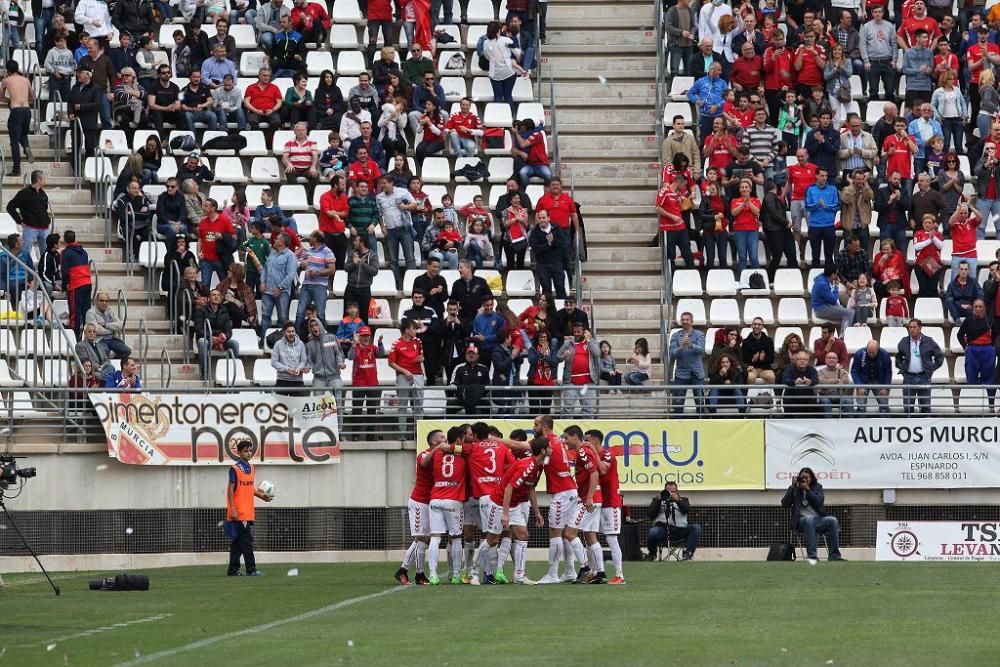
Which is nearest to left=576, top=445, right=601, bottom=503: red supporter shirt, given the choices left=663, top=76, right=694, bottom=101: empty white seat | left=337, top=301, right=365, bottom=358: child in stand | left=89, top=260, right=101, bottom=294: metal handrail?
left=337, top=301, right=365, bottom=358: child in stand

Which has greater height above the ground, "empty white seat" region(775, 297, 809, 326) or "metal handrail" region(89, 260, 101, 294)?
"metal handrail" region(89, 260, 101, 294)

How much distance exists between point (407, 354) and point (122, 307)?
5.38 m

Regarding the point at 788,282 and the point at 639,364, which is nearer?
→ the point at 639,364

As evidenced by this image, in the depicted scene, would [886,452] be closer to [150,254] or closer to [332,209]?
[332,209]

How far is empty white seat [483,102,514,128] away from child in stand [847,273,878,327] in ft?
24.8

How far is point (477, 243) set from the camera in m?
31.8

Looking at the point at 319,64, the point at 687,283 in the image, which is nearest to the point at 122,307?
the point at 319,64

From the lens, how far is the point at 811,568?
82.3 feet

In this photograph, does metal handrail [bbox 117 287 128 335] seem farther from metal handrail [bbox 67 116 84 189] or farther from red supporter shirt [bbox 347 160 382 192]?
red supporter shirt [bbox 347 160 382 192]

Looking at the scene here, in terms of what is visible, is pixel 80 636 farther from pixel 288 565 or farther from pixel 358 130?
pixel 358 130

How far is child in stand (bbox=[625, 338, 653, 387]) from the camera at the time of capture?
29.5 meters

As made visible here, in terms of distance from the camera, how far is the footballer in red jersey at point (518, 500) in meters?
21.8

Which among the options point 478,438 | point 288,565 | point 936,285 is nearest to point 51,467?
point 288,565

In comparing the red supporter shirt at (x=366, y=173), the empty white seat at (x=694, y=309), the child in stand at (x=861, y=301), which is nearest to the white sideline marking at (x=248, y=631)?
the empty white seat at (x=694, y=309)
